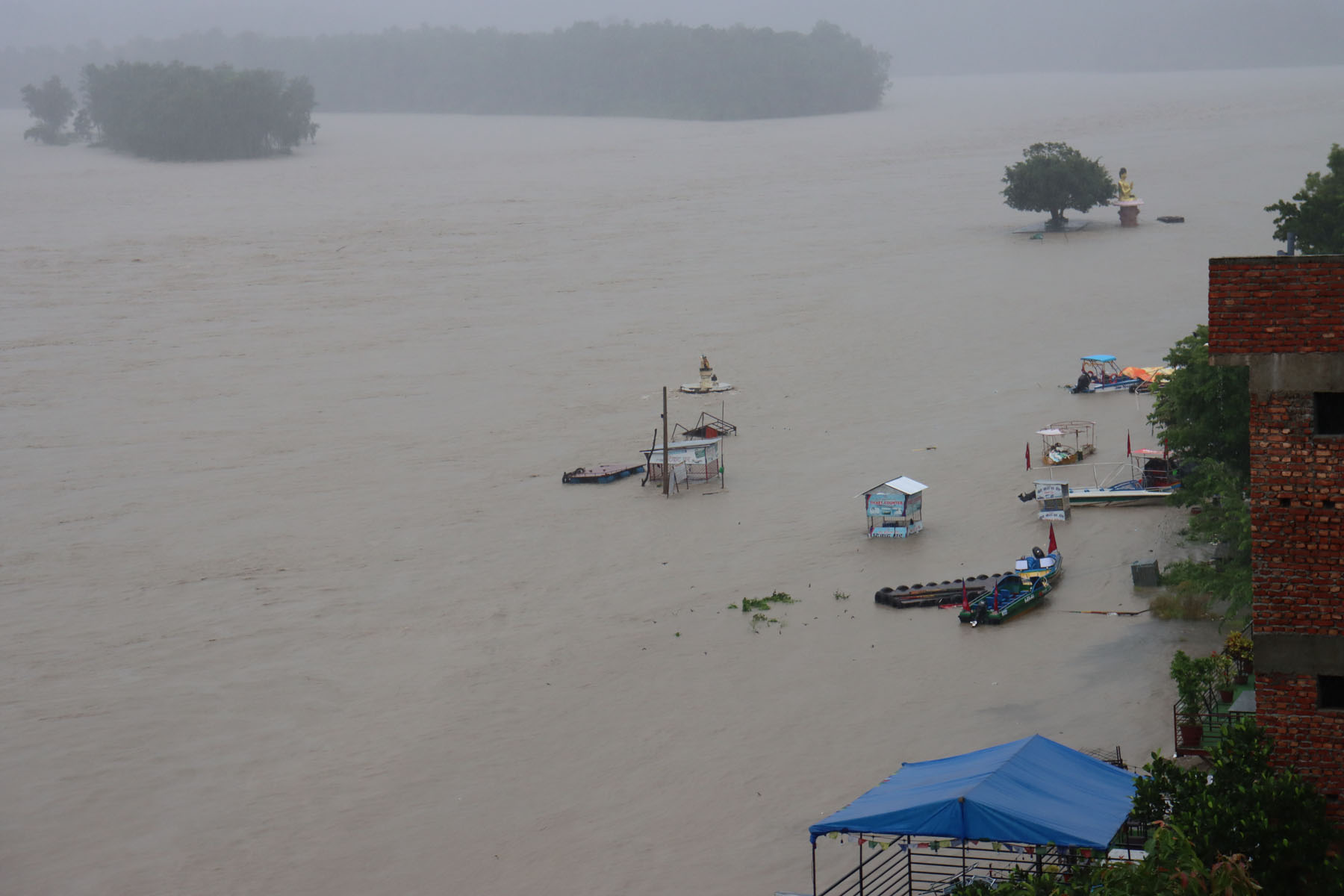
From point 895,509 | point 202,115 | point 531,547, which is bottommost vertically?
point 531,547

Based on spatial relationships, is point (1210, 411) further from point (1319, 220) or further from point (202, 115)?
point (202, 115)

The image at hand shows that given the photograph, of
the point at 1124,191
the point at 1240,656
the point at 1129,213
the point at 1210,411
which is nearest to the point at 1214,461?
the point at 1210,411

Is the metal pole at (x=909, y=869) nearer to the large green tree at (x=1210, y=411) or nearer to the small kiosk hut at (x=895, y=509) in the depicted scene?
the large green tree at (x=1210, y=411)

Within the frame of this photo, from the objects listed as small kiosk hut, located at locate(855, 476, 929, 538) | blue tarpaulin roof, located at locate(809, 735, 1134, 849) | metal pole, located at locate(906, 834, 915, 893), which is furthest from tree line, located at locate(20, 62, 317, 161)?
blue tarpaulin roof, located at locate(809, 735, 1134, 849)

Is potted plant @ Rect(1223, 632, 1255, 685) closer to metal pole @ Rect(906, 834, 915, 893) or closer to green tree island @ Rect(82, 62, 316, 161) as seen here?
metal pole @ Rect(906, 834, 915, 893)

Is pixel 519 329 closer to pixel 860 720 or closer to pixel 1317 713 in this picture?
pixel 860 720
